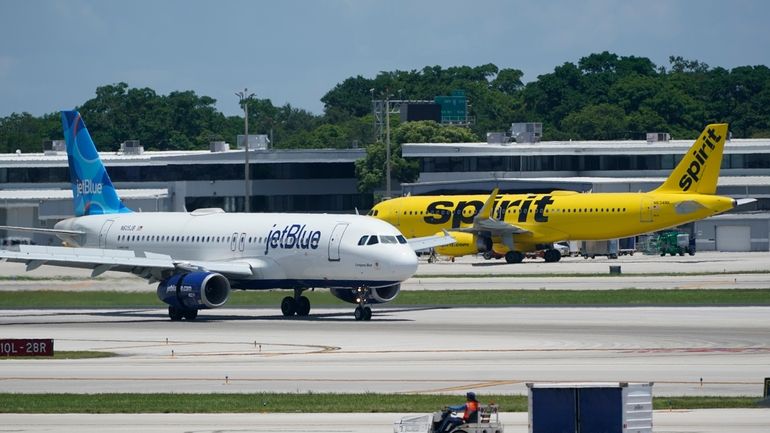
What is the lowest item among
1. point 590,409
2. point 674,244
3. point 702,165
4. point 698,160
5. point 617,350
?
point 617,350

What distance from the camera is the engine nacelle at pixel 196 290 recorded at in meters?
53.9

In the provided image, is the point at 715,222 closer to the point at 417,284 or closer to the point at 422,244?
the point at 417,284

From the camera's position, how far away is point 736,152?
129 metres

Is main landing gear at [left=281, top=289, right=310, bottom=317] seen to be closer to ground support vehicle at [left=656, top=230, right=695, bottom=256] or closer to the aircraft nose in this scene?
the aircraft nose

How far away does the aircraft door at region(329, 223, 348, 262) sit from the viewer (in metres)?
54.0

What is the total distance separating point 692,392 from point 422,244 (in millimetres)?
29490

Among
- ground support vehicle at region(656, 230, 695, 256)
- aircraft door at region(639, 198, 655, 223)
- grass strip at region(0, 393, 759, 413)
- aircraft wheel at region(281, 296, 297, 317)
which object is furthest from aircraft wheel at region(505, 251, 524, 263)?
grass strip at region(0, 393, 759, 413)

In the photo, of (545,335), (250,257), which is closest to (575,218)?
(250,257)

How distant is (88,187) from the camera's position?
65500mm

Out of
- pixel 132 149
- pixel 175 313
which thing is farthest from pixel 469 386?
A: pixel 132 149

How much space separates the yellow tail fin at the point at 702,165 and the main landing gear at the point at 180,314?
46726 millimetres

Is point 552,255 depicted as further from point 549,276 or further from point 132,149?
point 132,149

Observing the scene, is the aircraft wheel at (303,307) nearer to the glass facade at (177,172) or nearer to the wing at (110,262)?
the wing at (110,262)

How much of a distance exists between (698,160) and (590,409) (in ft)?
237
